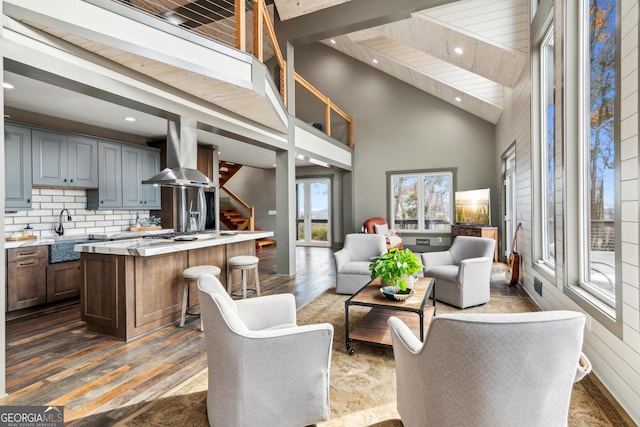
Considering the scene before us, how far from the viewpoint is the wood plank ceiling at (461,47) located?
4195mm

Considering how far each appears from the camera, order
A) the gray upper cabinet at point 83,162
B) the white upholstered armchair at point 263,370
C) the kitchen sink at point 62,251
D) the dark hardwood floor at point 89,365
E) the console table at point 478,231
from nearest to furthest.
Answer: the white upholstered armchair at point 263,370, the dark hardwood floor at point 89,365, the kitchen sink at point 62,251, the gray upper cabinet at point 83,162, the console table at point 478,231

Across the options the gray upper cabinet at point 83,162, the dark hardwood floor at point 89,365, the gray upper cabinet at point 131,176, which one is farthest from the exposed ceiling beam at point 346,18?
the dark hardwood floor at point 89,365

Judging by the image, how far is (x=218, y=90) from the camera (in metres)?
3.40

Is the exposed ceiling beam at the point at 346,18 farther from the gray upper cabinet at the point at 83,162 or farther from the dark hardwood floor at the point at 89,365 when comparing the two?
the dark hardwood floor at the point at 89,365

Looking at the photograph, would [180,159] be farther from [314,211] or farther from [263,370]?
[314,211]

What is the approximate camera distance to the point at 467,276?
3684mm

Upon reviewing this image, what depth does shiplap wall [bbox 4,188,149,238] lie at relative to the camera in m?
4.27

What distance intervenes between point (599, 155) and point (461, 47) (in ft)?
10.1

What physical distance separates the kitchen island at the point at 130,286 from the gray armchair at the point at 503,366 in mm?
2565

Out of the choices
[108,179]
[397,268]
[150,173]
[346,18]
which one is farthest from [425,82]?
[108,179]

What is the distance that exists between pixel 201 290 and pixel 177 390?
3.28ft

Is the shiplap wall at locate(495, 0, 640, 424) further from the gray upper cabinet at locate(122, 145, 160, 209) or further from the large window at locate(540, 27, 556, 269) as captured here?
the gray upper cabinet at locate(122, 145, 160, 209)

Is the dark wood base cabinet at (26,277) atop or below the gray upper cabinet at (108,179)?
below

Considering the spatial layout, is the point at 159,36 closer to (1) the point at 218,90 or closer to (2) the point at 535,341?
(1) the point at 218,90
